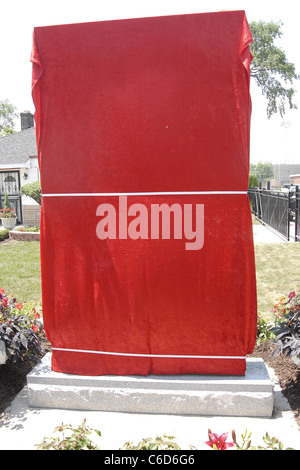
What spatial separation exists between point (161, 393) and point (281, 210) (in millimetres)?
10664

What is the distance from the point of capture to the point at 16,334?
3309mm

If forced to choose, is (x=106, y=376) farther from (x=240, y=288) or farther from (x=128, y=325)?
(x=240, y=288)

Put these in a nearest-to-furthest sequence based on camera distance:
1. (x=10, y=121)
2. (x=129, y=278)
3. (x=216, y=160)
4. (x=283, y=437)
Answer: (x=283, y=437), (x=216, y=160), (x=129, y=278), (x=10, y=121)

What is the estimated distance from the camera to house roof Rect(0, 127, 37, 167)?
17.0 meters

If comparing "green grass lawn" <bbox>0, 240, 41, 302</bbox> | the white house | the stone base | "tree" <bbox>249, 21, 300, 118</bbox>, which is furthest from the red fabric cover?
A: "tree" <bbox>249, 21, 300, 118</bbox>

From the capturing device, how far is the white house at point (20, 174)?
1667cm

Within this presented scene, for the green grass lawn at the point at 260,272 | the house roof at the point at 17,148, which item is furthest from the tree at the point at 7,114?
the green grass lawn at the point at 260,272

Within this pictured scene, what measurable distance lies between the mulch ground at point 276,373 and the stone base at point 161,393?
0.29m

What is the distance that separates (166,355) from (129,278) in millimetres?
725

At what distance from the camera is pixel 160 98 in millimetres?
2918

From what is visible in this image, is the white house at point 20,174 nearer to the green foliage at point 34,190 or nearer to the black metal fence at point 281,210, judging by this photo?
the green foliage at point 34,190

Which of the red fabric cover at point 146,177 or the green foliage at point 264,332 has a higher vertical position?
the red fabric cover at point 146,177

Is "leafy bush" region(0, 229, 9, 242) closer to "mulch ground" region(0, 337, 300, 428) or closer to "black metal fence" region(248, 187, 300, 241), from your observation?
"black metal fence" region(248, 187, 300, 241)
